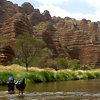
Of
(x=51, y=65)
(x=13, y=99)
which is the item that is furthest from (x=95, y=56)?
(x=13, y=99)

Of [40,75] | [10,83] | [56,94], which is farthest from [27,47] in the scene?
[56,94]

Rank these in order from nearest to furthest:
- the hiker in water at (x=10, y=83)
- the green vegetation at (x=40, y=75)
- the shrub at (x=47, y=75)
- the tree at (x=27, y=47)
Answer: the hiker in water at (x=10, y=83) → the green vegetation at (x=40, y=75) → the shrub at (x=47, y=75) → the tree at (x=27, y=47)

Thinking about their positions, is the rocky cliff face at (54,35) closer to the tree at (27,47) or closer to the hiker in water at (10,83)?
the tree at (27,47)

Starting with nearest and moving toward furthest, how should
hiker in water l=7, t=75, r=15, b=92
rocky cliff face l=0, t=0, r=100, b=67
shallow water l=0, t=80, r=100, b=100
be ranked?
shallow water l=0, t=80, r=100, b=100 → hiker in water l=7, t=75, r=15, b=92 → rocky cliff face l=0, t=0, r=100, b=67

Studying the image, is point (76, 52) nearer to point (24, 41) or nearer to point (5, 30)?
point (5, 30)

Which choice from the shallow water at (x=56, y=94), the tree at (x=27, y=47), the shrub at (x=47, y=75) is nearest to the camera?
the shallow water at (x=56, y=94)

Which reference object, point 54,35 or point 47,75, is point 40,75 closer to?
point 47,75

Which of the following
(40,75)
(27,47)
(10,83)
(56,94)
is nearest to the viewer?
(56,94)

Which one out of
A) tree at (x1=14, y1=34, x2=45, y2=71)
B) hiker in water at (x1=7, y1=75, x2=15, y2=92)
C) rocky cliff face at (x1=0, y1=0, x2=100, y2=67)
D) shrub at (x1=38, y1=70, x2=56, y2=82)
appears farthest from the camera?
rocky cliff face at (x1=0, y1=0, x2=100, y2=67)

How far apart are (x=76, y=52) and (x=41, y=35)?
23673 millimetres

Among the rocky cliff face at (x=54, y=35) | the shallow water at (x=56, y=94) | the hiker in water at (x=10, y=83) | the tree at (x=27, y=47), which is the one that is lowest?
the shallow water at (x=56, y=94)

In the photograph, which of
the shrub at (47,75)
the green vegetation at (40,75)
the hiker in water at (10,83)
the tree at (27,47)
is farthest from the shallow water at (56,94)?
the tree at (27,47)

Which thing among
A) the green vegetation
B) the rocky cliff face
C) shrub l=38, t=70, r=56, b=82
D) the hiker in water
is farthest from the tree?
the rocky cliff face

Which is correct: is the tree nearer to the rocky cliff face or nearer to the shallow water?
the shallow water
